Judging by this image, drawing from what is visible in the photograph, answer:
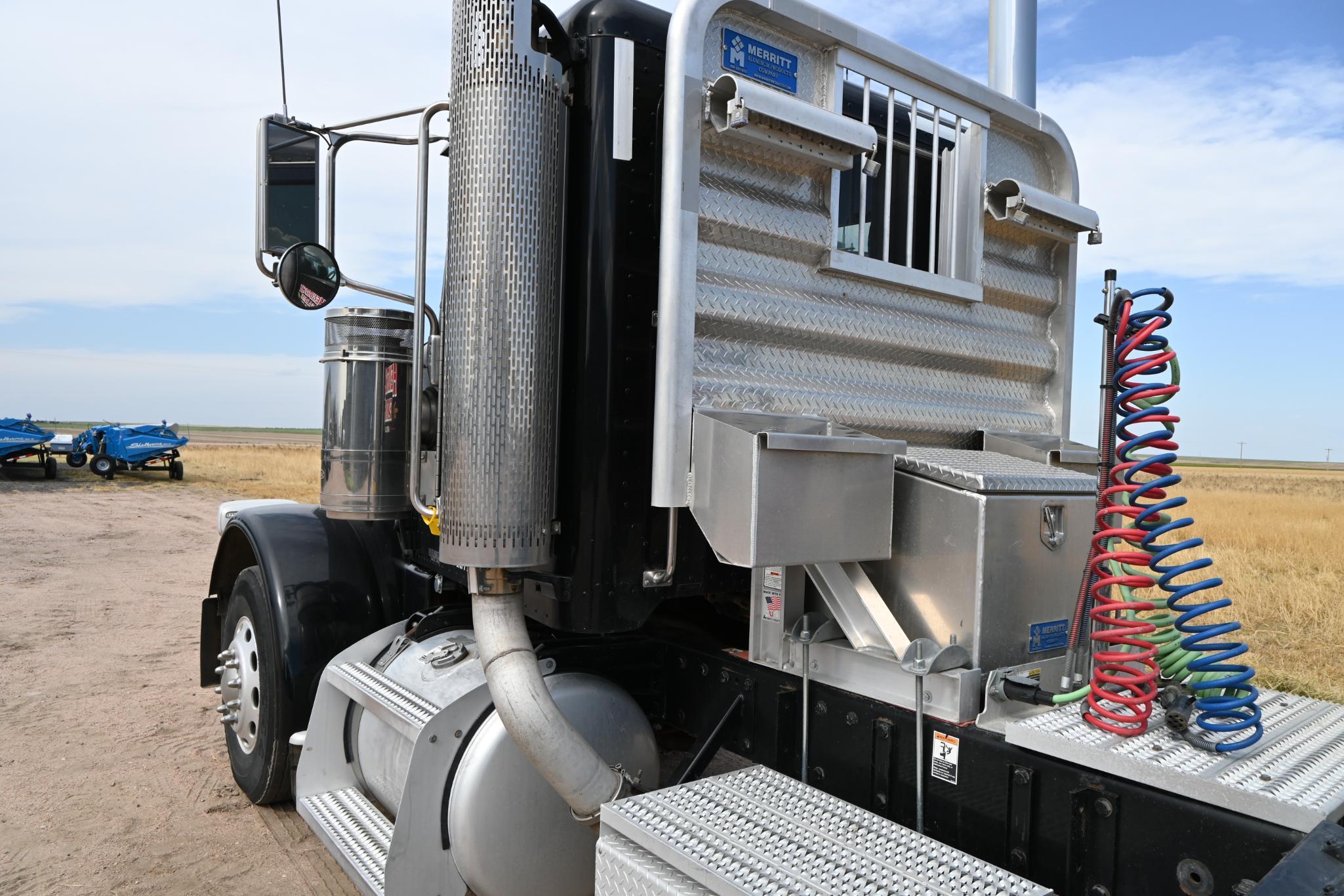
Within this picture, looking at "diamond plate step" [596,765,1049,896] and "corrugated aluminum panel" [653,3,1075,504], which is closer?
"diamond plate step" [596,765,1049,896]

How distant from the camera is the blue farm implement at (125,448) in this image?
2352 centimetres

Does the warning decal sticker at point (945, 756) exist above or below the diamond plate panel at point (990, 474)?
below

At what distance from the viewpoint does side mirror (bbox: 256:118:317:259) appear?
11.1 ft

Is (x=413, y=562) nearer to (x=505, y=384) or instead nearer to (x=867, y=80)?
(x=505, y=384)

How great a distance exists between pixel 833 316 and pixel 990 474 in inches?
27.7

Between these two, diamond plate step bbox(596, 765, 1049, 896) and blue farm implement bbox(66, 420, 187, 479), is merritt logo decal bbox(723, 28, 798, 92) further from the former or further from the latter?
blue farm implement bbox(66, 420, 187, 479)

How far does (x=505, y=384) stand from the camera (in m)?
2.39

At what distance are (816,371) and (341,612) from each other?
7.00 feet

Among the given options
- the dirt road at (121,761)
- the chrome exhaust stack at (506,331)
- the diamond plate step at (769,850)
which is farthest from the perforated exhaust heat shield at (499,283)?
the dirt road at (121,761)

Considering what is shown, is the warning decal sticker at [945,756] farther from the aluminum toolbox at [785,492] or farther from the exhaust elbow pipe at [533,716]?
the exhaust elbow pipe at [533,716]

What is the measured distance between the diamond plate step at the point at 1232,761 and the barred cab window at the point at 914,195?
1.42 metres

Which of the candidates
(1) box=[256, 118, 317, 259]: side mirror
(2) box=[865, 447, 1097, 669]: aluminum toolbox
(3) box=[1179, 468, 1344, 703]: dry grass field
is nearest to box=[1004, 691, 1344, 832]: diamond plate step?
(2) box=[865, 447, 1097, 669]: aluminum toolbox

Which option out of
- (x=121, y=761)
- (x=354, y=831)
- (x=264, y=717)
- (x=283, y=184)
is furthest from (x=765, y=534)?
(x=121, y=761)

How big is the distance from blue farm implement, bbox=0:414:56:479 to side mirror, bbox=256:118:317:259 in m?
23.8
